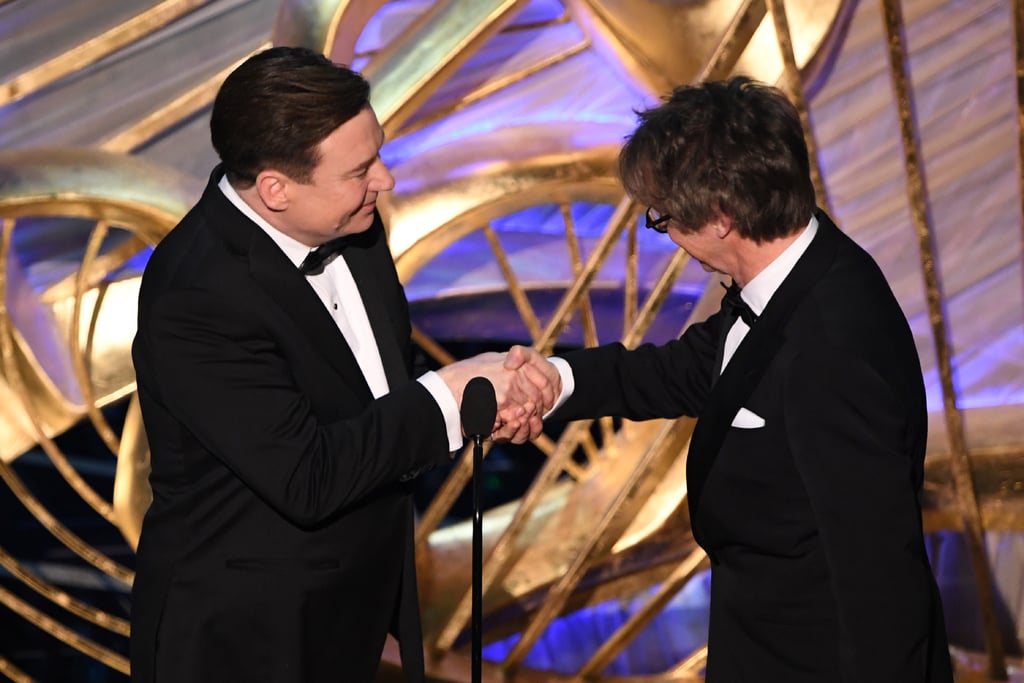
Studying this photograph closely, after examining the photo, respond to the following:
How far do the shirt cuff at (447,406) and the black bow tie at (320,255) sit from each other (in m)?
0.23

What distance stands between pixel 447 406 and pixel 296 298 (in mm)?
263

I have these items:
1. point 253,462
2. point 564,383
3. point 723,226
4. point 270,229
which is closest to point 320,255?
point 270,229

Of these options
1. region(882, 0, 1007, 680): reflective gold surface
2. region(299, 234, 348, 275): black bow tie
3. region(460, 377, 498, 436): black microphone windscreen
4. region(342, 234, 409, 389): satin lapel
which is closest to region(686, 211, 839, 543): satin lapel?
region(460, 377, 498, 436): black microphone windscreen

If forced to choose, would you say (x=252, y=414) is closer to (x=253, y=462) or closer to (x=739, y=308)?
(x=253, y=462)

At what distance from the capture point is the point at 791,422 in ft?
5.08

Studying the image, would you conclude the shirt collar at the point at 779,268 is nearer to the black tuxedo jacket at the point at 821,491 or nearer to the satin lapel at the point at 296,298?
the black tuxedo jacket at the point at 821,491

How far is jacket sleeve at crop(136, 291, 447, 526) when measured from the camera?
1.70m

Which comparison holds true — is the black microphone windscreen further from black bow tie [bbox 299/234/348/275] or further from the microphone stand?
black bow tie [bbox 299/234/348/275]

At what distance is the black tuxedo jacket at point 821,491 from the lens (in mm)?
1503

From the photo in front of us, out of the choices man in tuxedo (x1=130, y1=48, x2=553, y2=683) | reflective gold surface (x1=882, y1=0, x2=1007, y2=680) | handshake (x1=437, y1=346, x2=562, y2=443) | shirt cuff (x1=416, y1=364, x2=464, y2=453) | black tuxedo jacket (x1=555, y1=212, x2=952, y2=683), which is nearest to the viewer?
black tuxedo jacket (x1=555, y1=212, x2=952, y2=683)

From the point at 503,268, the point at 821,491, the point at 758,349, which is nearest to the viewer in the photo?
the point at 821,491

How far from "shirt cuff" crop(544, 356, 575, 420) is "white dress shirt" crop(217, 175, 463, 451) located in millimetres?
298

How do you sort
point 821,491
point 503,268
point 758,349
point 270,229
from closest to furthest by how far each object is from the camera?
point 821,491 → point 758,349 → point 270,229 → point 503,268

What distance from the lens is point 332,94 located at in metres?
1.76
